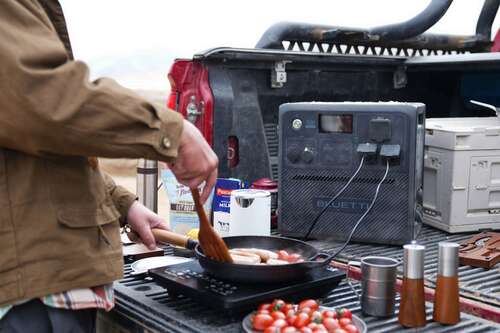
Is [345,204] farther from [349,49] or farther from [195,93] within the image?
[349,49]

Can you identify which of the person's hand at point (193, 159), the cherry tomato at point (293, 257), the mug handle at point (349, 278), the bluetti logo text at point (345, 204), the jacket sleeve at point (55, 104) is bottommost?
the mug handle at point (349, 278)

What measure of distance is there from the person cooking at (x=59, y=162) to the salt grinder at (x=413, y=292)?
1.97 ft

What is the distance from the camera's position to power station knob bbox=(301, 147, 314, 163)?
9.66ft

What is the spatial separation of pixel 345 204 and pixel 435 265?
1.59 ft

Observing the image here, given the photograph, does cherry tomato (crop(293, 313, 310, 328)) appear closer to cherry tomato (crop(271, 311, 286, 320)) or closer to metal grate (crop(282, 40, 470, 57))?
cherry tomato (crop(271, 311, 286, 320))

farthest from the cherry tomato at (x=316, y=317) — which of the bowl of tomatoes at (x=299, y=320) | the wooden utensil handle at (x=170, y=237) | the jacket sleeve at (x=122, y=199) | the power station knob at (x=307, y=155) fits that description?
the power station knob at (x=307, y=155)

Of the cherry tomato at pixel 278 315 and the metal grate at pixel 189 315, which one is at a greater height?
the cherry tomato at pixel 278 315

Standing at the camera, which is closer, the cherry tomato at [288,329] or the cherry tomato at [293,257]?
the cherry tomato at [288,329]

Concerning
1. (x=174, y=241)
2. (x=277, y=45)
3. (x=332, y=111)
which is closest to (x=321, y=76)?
(x=277, y=45)

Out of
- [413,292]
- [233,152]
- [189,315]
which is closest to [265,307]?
[189,315]

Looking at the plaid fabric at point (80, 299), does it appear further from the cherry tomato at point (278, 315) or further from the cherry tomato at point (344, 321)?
the cherry tomato at point (344, 321)

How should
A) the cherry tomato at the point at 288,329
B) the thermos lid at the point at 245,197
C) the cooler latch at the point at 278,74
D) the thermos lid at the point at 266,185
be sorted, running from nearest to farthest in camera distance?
the cherry tomato at the point at 288,329, the thermos lid at the point at 245,197, the thermos lid at the point at 266,185, the cooler latch at the point at 278,74

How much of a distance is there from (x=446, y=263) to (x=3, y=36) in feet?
4.22

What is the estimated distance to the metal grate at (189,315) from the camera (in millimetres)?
1916
